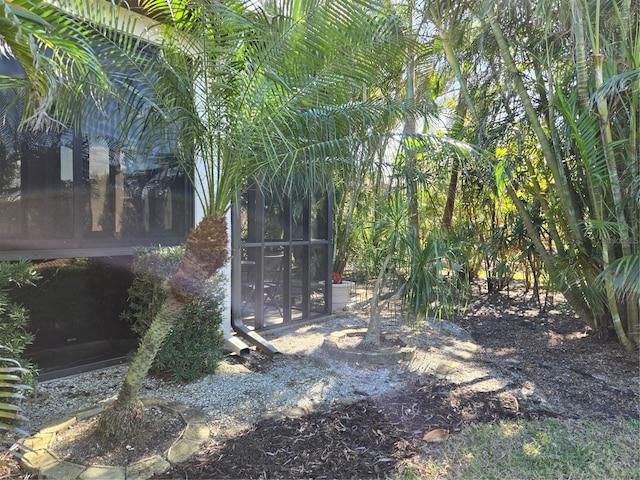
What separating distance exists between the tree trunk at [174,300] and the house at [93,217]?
4.31ft

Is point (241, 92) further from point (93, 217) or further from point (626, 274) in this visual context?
point (626, 274)

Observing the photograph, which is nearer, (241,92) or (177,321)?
(241,92)

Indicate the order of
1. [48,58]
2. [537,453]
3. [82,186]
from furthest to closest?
[82,186] < [537,453] < [48,58]

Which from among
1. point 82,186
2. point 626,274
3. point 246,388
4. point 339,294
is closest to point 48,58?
point 82,186

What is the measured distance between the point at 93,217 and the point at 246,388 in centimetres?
219

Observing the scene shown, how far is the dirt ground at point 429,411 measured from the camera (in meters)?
2.45

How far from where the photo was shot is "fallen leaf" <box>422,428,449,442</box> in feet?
9.14

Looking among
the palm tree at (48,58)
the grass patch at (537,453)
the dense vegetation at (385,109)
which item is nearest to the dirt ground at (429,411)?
the grass patch at (537,453)

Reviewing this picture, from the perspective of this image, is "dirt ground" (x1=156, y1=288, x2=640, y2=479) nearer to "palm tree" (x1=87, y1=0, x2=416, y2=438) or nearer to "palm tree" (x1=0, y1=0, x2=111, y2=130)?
"palm tree" (x1=87, y1=0, x2=416, y2=438)

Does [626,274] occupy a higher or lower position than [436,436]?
higher

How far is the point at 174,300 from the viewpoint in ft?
8.72

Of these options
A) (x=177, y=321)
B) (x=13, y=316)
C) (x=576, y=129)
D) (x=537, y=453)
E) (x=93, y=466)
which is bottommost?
(x=537, y=453)

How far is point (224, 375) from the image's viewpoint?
3.99 meters

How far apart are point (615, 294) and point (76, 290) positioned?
5789mm
